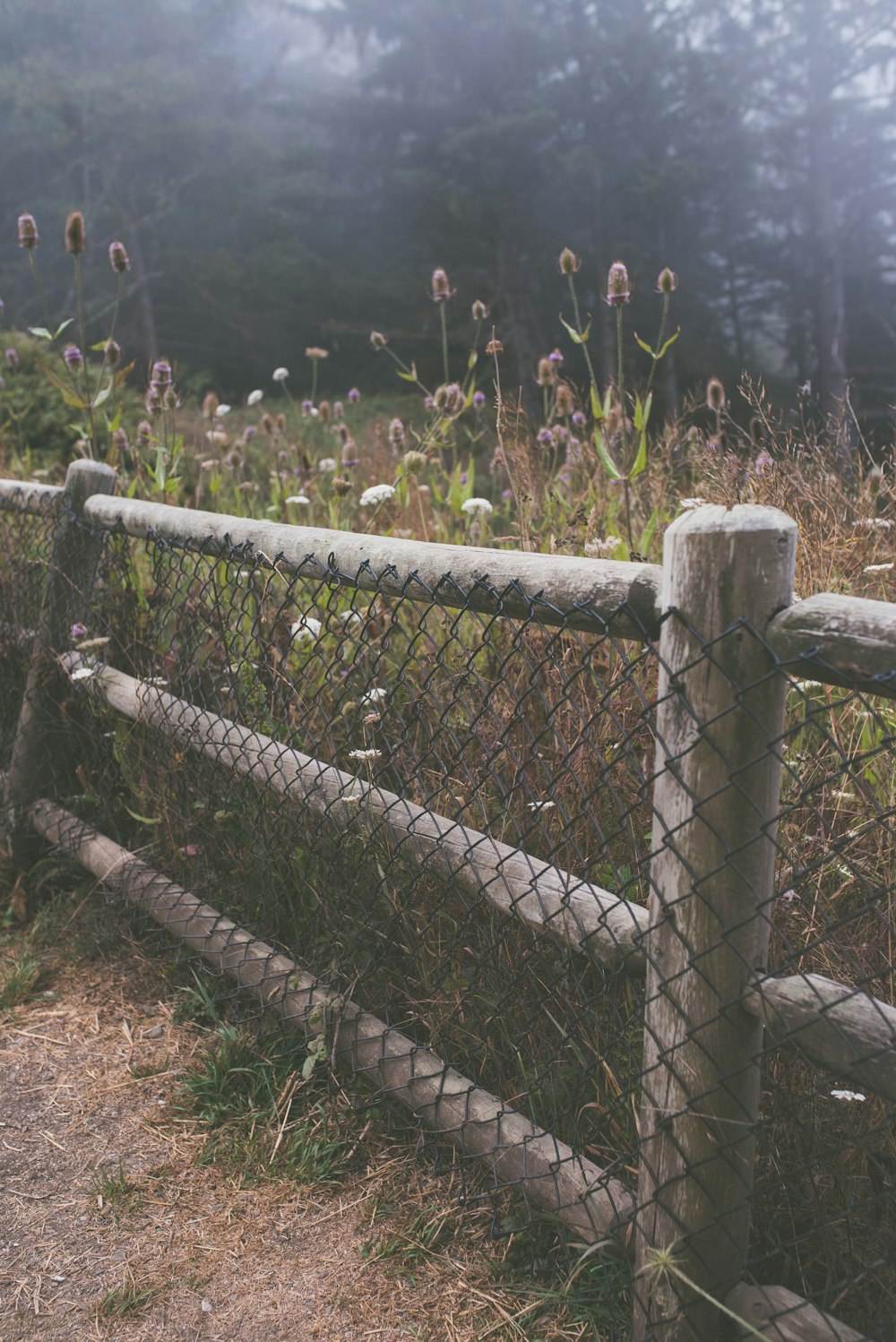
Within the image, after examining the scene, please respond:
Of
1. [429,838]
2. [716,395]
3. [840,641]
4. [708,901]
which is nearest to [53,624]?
[429,838]

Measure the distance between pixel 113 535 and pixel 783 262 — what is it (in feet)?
60.1

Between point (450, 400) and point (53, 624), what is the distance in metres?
1.63

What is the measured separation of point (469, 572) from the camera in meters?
1.84

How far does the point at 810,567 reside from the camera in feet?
8.33

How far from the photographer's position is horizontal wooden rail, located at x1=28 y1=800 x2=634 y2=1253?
71.0 inches

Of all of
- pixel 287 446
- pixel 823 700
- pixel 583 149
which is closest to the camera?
pixel 823 700

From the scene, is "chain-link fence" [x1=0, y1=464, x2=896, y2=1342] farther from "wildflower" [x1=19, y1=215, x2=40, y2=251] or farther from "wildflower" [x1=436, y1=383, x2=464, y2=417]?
"wildflower" [x1=19, y1=215, x2=40, y2=251]

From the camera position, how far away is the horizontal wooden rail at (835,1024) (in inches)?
51.5

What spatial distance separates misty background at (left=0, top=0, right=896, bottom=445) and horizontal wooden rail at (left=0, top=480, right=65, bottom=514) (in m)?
13.0

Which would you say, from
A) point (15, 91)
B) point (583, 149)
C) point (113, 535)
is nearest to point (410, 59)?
point (583, 149)

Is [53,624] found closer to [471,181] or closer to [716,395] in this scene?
[716,395]

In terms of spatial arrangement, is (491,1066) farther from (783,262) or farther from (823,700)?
(783,262)

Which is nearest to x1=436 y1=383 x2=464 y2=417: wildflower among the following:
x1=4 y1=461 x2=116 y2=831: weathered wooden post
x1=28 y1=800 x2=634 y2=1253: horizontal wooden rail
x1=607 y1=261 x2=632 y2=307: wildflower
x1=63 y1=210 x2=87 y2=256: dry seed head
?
x1=607 y1=261 x2=632 y2=307: wildflower

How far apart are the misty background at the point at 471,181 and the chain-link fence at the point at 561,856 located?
44.9 feet
